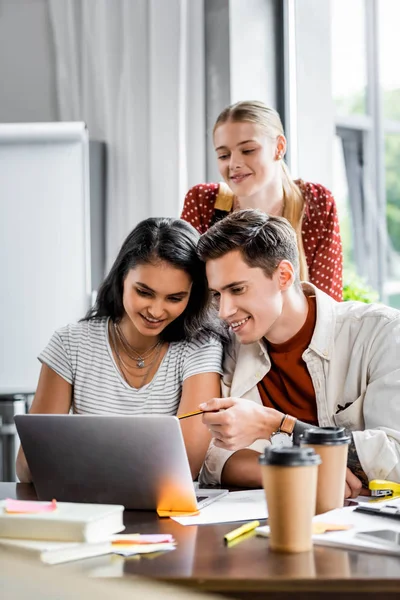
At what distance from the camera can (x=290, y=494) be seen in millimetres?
935

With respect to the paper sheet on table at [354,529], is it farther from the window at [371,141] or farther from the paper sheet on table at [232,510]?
the window at [371,141]

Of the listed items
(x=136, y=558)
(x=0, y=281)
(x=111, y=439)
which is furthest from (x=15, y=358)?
(x=136, y=558)

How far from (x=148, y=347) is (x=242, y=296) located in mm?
316

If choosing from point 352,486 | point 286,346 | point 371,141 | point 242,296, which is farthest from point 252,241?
point 371,141

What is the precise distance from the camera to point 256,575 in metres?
0.85

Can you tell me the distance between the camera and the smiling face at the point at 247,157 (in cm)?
234

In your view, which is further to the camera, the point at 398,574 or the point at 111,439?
the point at 111,439

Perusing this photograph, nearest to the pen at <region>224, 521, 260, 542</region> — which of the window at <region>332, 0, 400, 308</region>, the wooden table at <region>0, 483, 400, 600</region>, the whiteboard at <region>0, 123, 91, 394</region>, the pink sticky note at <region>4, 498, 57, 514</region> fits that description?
the wooden table at <region>0, 483, 400, 600</region>

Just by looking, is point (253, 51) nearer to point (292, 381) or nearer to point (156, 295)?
point (156, 295)

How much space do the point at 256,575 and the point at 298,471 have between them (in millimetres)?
136

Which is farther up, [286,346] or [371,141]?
[371,141]

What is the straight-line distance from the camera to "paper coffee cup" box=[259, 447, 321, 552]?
3.07 feet

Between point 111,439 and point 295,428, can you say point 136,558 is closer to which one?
point 111,439

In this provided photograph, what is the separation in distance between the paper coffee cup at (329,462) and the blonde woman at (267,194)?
1.16 m
